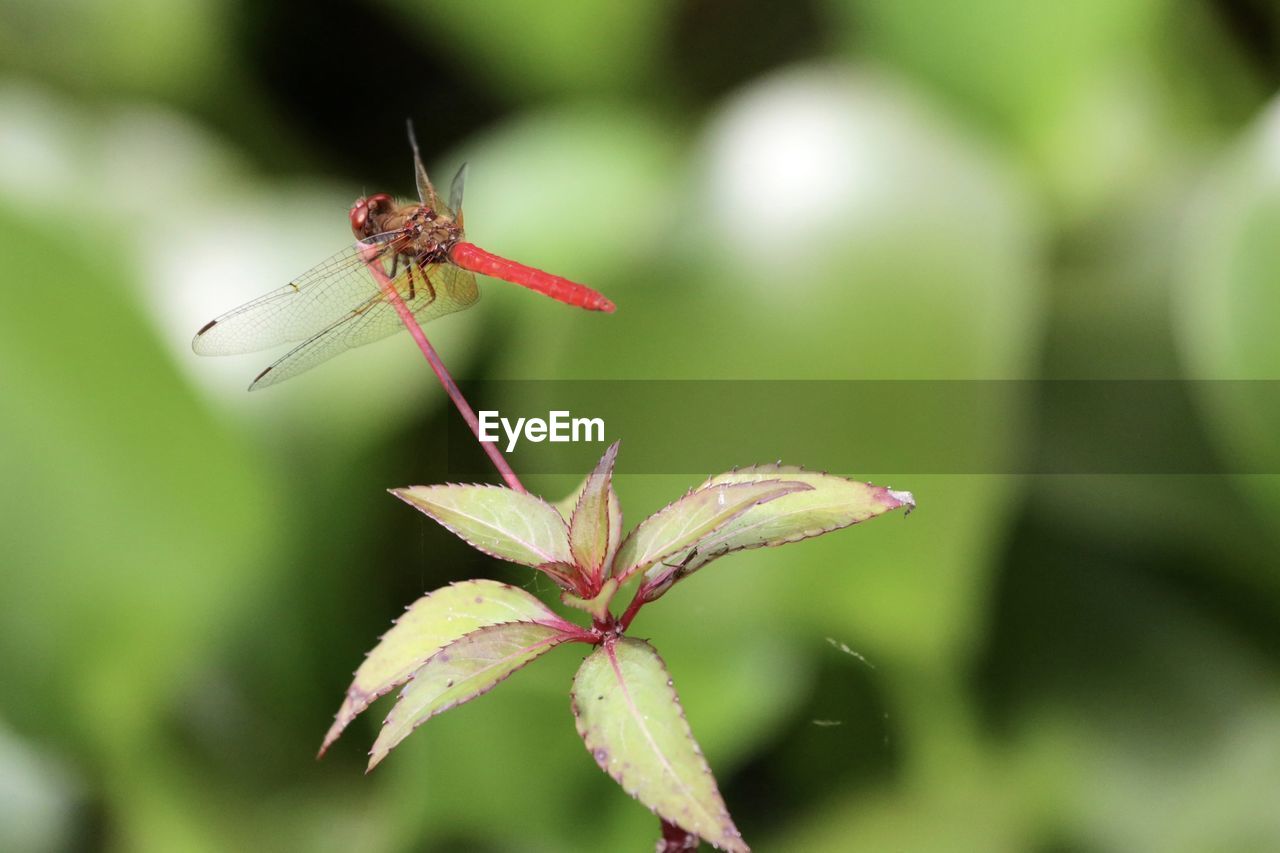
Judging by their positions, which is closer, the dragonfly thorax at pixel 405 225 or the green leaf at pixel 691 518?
the green leaf at pixel 691 518

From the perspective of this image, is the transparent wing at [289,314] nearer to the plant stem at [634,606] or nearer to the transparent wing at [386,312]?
the transparent wing at [386,312]

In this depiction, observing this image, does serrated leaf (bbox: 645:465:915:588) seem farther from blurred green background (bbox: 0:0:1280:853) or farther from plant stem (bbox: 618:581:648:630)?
blurred green background (bbox: 0:0:1280:853)

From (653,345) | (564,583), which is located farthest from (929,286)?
(564,583)

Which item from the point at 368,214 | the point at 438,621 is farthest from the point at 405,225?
the point at 438,621

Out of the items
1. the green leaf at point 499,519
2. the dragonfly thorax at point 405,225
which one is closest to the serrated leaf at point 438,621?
the green leaf at point 499,519

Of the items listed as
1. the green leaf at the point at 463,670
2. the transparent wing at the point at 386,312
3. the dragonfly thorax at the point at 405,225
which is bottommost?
the green leaf at the point at 463,670

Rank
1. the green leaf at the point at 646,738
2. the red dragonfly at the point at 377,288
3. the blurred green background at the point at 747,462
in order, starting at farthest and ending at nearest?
the blurred green background at the point at 747,462
the red dragonfly at the point at 377,288
the green leaf at the point at 646,738
